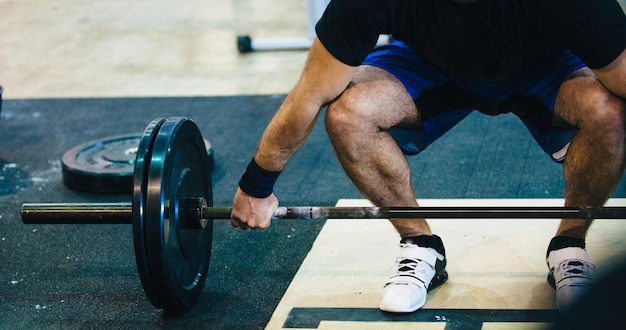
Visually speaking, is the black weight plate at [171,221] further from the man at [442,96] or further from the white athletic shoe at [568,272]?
the white athletic shoe at [568,272]

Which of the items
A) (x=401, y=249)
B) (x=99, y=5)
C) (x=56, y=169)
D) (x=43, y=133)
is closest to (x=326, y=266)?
(x=401, y=249)

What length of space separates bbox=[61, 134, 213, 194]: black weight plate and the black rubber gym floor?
4 centimetres

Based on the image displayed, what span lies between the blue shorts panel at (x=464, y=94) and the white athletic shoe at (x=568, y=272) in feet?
0.77

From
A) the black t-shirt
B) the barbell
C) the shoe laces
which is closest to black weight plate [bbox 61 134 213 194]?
the barbell

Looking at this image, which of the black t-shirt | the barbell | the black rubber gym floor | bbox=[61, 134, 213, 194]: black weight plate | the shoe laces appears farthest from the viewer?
bbox=[61, 134, 213, 194]: black weight plate

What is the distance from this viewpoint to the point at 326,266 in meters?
2.22

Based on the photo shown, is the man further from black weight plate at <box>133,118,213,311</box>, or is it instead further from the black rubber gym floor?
the black rubber gym floor

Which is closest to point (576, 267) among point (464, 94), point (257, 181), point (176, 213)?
point (464, 94)

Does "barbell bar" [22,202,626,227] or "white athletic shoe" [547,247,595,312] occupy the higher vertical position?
"barbell bar" [22,202,626,227]

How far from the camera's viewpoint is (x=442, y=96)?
78.7 inches

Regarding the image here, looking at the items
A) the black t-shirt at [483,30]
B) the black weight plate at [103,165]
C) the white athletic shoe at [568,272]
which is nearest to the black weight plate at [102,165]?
the black weight plate at [103,165]

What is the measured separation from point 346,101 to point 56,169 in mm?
1584

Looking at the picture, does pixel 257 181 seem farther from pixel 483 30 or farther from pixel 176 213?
pixel 483 30

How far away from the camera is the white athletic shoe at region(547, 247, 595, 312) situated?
1.89 m
